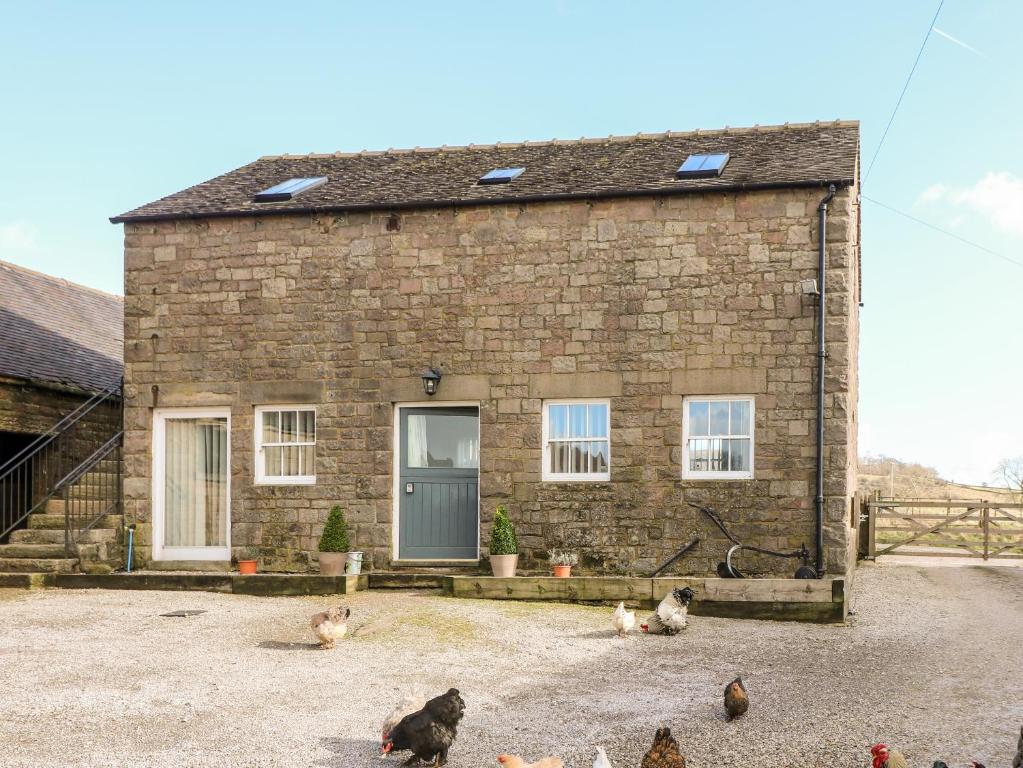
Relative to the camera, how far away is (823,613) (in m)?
11.4

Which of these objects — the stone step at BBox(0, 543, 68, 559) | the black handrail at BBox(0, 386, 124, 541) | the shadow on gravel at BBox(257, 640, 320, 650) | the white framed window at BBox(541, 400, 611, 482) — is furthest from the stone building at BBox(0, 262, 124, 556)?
the white framed window at BBox(541, 400, 611, 482)

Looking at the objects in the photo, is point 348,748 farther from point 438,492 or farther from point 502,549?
point 438,492

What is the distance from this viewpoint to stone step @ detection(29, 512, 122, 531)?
48.3 ft

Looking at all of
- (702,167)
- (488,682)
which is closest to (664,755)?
(488,682)

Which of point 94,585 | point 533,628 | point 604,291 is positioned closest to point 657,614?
point 533,628

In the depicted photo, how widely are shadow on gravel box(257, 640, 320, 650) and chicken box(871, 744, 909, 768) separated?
541 cm

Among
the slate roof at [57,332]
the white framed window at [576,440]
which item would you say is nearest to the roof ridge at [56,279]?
the slate roof at [57,332]

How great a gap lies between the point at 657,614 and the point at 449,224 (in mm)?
6191

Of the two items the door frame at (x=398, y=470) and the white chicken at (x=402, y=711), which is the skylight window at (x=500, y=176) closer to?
the door frame at (x=398, y=470)

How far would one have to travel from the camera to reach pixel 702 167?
1401 cm

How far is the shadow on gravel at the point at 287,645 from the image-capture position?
9578mm

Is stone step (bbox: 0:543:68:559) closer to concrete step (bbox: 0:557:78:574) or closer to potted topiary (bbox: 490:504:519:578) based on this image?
concrete step (bbox: 0:557:78:574)

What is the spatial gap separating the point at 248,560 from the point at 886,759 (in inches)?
406

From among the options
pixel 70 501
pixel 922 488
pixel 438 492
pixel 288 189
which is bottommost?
pixel 922 488
